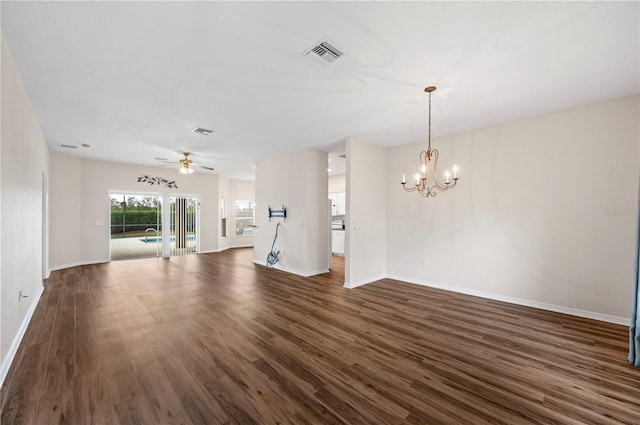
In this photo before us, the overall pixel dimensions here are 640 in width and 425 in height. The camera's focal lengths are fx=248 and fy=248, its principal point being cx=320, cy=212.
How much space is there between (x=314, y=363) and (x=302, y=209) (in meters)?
3.83

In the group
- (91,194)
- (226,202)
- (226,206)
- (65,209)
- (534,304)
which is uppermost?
(91,194)

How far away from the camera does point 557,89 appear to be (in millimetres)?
3053

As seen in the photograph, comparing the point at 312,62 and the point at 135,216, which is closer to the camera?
the point at 312,62

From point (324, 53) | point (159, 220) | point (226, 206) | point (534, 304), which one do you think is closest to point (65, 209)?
point (159, 220)

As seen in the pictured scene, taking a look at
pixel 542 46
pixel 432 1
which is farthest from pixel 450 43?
→ pixel 542 46

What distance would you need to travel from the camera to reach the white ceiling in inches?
75.5

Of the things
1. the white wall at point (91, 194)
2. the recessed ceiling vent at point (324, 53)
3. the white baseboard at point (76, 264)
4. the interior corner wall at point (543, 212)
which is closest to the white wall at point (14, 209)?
the recessed ceiling vent at point (324, 53)

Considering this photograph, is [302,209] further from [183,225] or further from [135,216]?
[135,216]

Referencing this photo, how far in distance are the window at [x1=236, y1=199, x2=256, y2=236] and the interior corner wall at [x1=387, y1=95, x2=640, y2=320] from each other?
25.8ft

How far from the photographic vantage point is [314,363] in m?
2.40

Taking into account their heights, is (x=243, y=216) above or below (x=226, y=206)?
below

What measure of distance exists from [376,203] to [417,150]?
1.40 meters

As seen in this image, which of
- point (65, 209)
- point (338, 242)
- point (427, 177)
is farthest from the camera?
point (338, 242)

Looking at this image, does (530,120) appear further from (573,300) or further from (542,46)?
(573,300)
